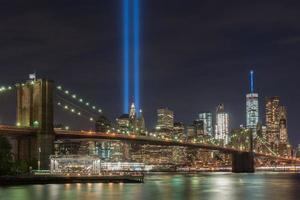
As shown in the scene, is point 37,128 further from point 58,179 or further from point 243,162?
point 243,162

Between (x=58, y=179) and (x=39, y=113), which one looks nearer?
(x=58, y=179)

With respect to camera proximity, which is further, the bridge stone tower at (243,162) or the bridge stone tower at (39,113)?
the bridge stone tower at (243,162)

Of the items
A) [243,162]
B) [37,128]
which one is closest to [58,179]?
[37,128]

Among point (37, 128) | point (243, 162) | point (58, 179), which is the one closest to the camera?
point (58, 179)

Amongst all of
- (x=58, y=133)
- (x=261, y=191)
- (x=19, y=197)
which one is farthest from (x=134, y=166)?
(x=19, y=197)

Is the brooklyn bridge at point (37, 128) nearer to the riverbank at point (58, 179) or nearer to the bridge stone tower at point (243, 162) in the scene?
the riverbank at point (58, 179)

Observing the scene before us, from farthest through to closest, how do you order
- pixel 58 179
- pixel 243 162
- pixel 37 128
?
pixel 243 162 < pixel 37 128 < pixel 58 179

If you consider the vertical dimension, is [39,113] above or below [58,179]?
above

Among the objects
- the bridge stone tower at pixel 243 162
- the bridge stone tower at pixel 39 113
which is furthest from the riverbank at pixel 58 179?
A: the bridge stone tower at pixel 243 162
